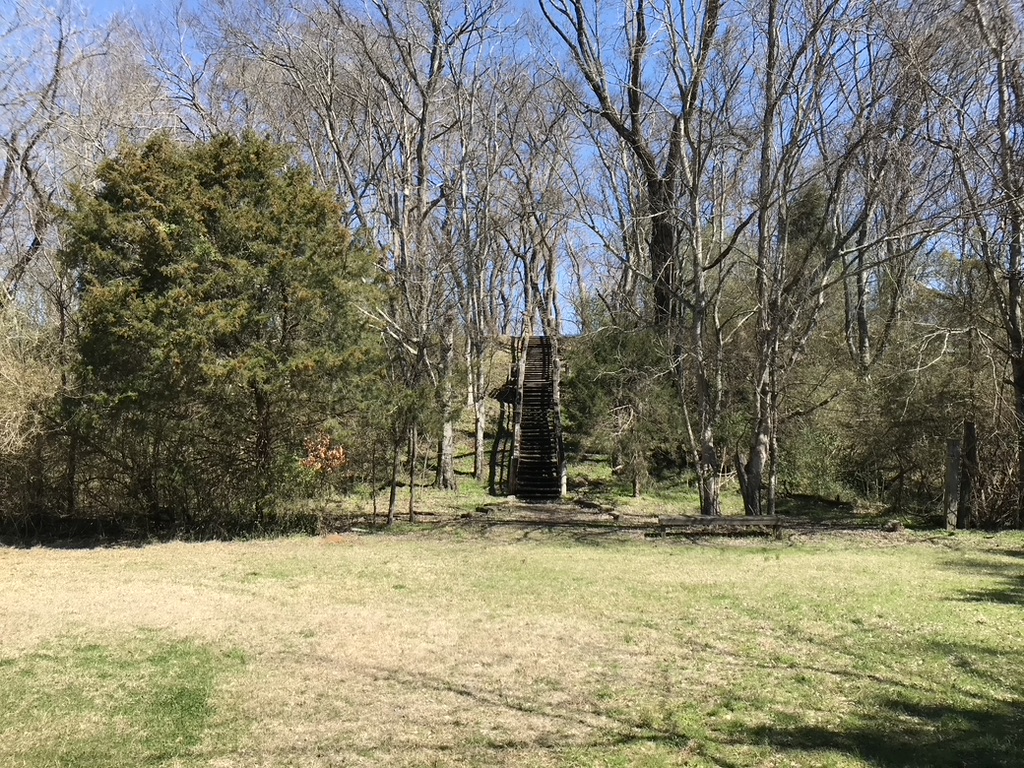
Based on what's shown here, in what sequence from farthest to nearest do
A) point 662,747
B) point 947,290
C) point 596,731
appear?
1. point 947,290
2. point 596,731
3. point 662,747

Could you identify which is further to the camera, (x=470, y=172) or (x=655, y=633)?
(x=470, y=172)

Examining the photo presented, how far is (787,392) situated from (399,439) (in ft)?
Answer: 32.1

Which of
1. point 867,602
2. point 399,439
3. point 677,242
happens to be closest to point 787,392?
point 677,242

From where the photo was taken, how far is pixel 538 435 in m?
23.7

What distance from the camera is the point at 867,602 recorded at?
801 centimetres

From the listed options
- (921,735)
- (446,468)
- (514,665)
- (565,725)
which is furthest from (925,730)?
(446,468)

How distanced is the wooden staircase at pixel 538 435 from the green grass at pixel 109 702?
14448mm

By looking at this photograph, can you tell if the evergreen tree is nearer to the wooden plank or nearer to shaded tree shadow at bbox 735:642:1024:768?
the wooden plank


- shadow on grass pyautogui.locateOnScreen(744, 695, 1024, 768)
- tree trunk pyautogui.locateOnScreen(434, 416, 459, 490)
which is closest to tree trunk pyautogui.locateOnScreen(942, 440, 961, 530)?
shadow on grass pyautogui.locateOnScreen(744, 695, 1024, 768)

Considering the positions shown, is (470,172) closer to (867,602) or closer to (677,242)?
(677,242)

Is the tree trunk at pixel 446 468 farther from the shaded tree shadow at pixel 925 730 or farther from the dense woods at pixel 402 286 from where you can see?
the shaded tree shadow at pixel 925 730

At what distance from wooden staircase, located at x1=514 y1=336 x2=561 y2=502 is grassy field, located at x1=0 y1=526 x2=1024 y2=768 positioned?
10383 millimetres

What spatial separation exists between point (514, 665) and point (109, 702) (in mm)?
2845

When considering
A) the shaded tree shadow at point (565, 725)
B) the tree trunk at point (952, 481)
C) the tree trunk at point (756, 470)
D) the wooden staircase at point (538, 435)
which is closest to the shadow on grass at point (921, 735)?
the shaded tree shadow at point (565, 725)
